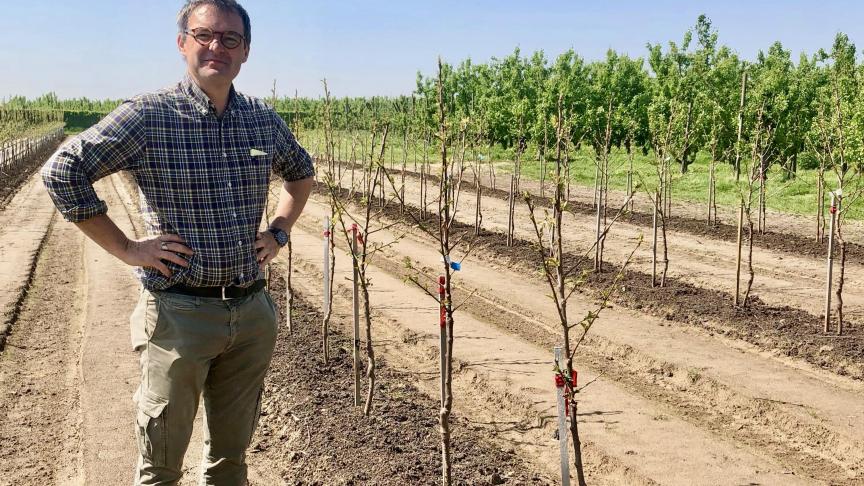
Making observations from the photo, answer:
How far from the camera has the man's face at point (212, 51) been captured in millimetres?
2812

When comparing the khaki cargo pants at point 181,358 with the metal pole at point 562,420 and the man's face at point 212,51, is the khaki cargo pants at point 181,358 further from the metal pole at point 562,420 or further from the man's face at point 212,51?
the metal pole at point 562,420

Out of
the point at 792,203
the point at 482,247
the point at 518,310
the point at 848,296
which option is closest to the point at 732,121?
the point at 792,203

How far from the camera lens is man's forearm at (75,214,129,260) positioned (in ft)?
9.02

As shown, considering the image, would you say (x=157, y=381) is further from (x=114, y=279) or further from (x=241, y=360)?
(x=114, y=279)

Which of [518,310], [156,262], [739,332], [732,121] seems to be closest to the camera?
[156,262]

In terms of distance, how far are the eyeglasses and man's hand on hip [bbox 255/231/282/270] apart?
693 mm

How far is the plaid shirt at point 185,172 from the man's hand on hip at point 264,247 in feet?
0.12

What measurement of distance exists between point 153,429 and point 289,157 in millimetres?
1128

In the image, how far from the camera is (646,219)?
17484mm

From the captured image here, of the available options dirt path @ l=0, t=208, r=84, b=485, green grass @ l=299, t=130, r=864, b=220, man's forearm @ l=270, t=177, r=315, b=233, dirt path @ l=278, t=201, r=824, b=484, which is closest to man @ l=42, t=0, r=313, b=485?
man's forearm @ l=270, t=177, r=315, b=233

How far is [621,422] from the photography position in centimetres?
621

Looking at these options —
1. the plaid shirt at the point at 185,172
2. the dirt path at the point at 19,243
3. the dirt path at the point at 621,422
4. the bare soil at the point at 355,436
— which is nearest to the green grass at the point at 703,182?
the dirt path at the point at 19,243

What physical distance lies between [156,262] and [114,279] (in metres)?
9.33

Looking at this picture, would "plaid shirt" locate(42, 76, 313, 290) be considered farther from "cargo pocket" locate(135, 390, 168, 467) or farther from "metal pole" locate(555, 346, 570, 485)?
"metal pole" locate(555, 346, 570, 485)
